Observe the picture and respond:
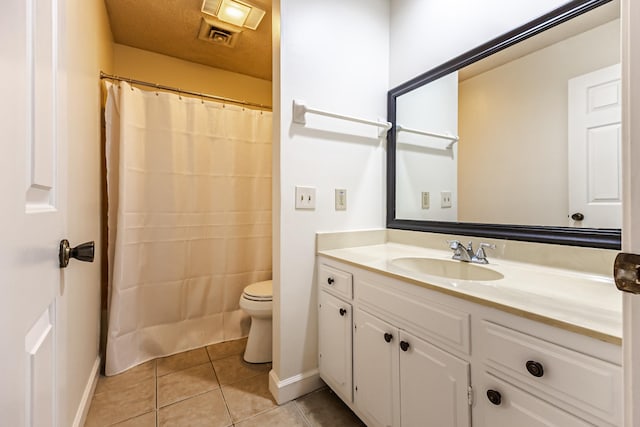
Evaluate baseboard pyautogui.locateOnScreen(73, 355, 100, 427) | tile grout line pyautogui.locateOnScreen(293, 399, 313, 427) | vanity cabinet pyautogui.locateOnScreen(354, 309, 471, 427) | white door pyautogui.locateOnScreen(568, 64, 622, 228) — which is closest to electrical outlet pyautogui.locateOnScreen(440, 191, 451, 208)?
white door pyautogui.locateOnScreen(568, 64, 622, 228)

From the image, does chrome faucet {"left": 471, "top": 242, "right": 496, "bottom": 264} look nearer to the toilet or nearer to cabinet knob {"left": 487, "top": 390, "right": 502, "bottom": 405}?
cabinet knob {"left": 487, "top": 390, "right": 502, "bottom": 405}

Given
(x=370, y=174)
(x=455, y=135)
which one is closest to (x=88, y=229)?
(x=370, y=174)

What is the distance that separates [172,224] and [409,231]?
5.21 feet

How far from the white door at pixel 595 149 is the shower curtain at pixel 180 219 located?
1831 mm

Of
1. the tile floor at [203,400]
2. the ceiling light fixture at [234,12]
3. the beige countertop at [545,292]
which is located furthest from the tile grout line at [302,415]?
the ceiling light fixture at [234,12]

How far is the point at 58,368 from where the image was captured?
68cm

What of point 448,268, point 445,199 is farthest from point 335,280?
point 445,199

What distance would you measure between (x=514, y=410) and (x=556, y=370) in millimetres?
166

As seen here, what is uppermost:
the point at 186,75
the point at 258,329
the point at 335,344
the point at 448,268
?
the point at 186,75

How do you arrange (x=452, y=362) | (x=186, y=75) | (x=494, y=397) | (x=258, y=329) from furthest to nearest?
(x=186, y=75) → (x=258, y=329) → (x=452, y=362) → (x=494, y=397)

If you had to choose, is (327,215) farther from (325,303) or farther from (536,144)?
(536,144)

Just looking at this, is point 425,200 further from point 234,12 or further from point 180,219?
point 234,12

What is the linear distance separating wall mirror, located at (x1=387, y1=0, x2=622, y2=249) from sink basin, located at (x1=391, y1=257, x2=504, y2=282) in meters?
0.20

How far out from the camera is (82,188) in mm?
1312
